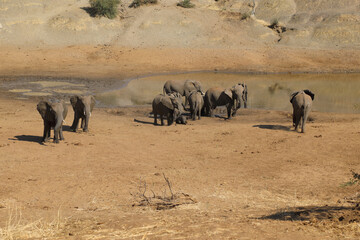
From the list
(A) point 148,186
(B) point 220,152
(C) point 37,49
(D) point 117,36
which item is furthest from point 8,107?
(D) point 117,36

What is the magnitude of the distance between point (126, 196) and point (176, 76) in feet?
90.7

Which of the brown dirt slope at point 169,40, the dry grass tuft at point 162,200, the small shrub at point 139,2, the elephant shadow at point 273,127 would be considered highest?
the small shrub at point 139,2

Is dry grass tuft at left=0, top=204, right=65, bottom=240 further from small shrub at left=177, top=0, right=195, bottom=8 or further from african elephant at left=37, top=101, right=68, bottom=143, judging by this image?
small shrub at left=177, top=0, right=195, bottom=8

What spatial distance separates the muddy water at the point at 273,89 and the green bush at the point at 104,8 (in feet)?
61.7

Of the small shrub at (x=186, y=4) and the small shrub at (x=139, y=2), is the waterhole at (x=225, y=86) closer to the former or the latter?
the small shrub at (x=186, y=4)

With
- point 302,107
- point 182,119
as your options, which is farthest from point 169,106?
point 302,107

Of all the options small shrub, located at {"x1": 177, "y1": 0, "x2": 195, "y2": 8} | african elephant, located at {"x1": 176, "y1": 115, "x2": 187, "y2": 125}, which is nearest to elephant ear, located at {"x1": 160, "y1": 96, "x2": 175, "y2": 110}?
african elephant, located at {"x1": 176, "y1": 115, "x2": 187, "y2": 125}

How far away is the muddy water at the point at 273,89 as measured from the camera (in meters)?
26.5

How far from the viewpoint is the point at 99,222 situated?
8.26 m

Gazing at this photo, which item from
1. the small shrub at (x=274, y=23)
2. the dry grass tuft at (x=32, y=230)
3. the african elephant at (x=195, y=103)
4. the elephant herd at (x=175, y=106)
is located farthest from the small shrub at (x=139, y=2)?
the dry grass tuft at (x=32, y=230)

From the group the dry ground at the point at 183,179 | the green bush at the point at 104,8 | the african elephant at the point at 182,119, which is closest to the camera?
the dry ground at the point at 183,179

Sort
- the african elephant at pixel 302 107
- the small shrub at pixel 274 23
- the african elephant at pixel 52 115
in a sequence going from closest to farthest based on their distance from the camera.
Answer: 1. the african elephant at pixel 52 115
2. the african elephant at pixel 302 107
3. the small shrub at pixel 274 23

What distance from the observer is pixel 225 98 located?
875 inches

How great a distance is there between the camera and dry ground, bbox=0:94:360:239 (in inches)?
303
